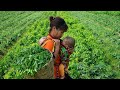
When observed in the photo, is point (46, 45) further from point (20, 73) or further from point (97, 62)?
point (97, 62)

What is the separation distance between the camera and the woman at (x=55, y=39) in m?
5.81

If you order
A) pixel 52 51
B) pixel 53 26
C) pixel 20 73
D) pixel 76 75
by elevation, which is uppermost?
pixel 53 26

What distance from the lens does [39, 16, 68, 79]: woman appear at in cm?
581

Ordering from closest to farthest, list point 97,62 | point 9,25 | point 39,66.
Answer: point 39,66, point 97,62, point 9,25

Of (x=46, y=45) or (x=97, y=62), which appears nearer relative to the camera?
(x=46, y=45)

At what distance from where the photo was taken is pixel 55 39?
5891mm
